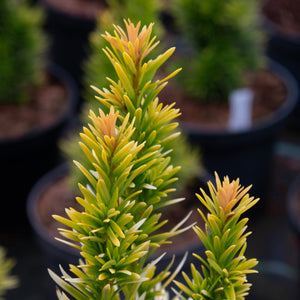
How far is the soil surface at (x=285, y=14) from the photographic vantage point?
10.9ft

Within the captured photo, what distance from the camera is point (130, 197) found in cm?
57

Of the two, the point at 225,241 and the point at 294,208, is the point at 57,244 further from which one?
the point at 225,241

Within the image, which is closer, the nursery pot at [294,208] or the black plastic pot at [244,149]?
the nursery pot at [294,208]

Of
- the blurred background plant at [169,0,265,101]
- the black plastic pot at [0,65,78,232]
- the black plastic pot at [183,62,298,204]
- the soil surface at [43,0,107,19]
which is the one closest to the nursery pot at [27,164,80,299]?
the black plastic pot at [0,65,78,232]

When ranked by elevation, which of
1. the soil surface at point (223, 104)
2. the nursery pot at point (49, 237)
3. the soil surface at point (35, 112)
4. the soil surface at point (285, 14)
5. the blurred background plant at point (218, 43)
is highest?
the soil surface at point (285, 14)

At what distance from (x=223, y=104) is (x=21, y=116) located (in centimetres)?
98

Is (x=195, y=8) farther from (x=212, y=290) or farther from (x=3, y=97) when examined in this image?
(x=212, y=290)

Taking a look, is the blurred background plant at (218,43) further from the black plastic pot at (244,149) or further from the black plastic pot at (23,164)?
the black plastic pot at (23,164)

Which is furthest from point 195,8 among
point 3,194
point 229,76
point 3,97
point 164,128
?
point 164,128

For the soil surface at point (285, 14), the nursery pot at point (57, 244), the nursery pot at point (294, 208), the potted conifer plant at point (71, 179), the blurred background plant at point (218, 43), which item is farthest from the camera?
the soil surface at point (285, 14)

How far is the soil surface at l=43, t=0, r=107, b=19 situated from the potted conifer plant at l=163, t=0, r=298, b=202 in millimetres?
870

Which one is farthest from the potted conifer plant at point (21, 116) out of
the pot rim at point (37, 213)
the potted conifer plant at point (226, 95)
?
the potted conifer plant at point (226, 95)

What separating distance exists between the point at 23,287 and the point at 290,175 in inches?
58.5

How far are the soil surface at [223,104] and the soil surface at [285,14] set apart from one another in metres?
0.41
